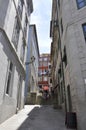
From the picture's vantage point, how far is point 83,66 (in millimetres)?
7051

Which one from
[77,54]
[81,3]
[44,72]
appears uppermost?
[81,3]

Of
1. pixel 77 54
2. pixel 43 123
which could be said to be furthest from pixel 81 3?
pixel 43 123

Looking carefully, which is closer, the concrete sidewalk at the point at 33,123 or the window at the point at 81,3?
the concrete sidewalk at the point at 33,123

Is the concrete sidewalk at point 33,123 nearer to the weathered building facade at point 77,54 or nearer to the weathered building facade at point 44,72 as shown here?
the weathered building facade at point 77,54

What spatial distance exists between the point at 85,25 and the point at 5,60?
210 inches

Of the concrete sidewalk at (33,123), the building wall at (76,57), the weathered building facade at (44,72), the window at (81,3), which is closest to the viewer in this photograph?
the concrete sidewalk at (33,123)

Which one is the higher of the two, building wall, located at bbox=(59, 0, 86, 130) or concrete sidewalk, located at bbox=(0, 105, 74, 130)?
building wall, located at bbox=(59, 0, 86, 130)

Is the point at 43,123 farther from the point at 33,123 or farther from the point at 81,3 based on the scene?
the point at 81,3

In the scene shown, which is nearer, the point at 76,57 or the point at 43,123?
the point at 43,123

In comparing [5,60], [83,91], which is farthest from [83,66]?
[5,60]

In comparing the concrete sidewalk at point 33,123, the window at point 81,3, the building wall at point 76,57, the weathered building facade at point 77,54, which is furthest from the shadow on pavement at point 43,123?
the window at point 81,3

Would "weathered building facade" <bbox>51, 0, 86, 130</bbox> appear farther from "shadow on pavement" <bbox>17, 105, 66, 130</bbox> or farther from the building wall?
"shadow on pavement" <bbox>17, 105, 66, 130</bbox>

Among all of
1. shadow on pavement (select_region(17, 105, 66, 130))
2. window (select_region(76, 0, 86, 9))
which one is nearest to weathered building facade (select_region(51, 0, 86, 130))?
window (select_region(76, 0, 86, 9))

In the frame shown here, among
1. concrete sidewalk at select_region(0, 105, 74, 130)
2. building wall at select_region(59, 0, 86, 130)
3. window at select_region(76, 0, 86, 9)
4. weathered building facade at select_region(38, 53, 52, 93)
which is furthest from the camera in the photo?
weathered building facade at select_region(38, 53, 52, 93)
